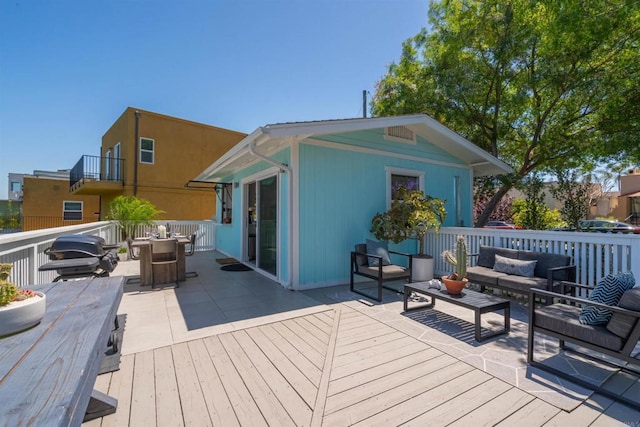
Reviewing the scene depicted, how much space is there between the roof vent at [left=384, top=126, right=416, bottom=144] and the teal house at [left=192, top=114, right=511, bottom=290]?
2cm

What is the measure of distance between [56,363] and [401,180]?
6.29 metres

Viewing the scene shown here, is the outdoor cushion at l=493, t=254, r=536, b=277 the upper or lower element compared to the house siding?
lower

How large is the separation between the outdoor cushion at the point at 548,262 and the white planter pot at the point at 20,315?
5176 millimetres

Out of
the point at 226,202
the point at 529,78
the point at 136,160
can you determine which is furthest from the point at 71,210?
the point at 529,78

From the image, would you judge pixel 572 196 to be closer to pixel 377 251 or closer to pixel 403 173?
pixel 403 173

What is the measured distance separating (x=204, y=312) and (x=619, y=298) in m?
4.35

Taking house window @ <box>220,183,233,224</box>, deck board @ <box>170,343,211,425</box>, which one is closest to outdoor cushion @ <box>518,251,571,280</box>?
deck board @ <box>170,343,211,425</box>

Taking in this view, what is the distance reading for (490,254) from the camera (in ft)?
16.5

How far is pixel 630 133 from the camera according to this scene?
734cm

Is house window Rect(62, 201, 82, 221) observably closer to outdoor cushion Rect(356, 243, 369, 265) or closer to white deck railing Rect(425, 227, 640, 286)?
outdoor cushion Rect(356, 243, 369, 265)

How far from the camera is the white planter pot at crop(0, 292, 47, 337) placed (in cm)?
126

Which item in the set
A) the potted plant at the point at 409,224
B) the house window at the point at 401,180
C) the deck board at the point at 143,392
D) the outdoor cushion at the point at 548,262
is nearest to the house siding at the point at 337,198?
the house window at the point at 401,180

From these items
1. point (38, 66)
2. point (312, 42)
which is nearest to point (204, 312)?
point (312, 42)

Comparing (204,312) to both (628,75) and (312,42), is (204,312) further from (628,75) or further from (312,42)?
(628,75)
